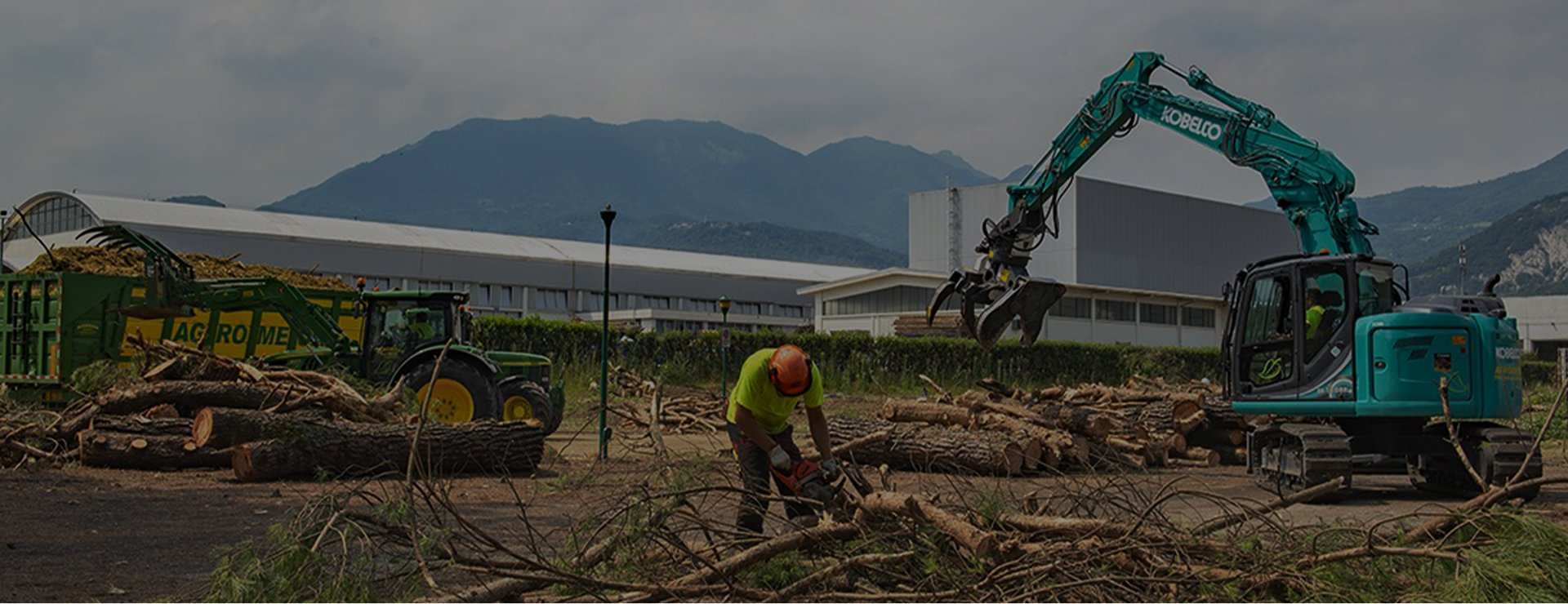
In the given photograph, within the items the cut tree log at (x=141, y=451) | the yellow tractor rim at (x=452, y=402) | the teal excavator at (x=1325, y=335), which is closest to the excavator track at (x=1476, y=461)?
the teal excavator at (x=1325, y=335)

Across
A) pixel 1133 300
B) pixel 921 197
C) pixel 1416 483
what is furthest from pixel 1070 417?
pixel 921 197

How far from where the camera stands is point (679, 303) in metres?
59.2

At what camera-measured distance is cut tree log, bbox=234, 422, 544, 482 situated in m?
12.1

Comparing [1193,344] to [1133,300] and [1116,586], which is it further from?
[1116,586]

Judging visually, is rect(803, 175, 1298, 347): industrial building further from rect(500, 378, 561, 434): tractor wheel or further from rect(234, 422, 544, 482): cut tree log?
rect(234, 422, 544, 482): cut tree log

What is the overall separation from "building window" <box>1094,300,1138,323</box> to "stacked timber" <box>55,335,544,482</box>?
34.9m

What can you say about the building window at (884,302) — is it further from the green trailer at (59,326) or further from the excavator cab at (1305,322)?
the green trailer at (59,326)

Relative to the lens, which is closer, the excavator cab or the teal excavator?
the teal excavator

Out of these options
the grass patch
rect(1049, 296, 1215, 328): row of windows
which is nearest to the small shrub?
the grass patch

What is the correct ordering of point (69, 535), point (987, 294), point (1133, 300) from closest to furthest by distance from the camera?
point (69, 535) → point (987, 294) → point (1133, 300)

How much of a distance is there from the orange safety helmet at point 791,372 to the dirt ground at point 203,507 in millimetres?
552

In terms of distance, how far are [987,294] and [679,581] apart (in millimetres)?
10081

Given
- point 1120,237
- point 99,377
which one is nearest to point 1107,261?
point 1120,237

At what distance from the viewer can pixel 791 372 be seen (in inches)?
287
